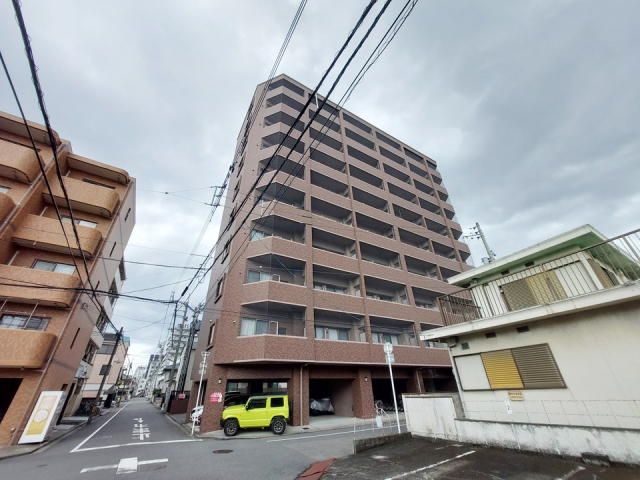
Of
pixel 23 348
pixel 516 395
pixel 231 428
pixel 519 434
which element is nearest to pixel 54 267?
pixel 23 348

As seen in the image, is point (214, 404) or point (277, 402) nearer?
point (277, 402)

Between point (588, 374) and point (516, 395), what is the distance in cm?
187

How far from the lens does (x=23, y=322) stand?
13.2 m

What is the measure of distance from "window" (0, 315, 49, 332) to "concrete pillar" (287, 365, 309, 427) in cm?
1343

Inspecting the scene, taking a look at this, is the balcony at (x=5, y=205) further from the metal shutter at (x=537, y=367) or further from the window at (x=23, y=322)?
the metal shutter at (x=537, y=367)

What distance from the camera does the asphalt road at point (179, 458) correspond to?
22.5 feet

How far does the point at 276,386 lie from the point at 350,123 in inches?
1126

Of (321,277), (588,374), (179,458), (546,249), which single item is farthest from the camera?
(321,277)

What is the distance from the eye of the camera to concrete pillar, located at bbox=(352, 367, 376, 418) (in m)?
16.7

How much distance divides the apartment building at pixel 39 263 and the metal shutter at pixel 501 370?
14212mm

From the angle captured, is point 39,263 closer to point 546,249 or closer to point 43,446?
point 43,446

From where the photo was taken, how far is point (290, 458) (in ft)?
26.0

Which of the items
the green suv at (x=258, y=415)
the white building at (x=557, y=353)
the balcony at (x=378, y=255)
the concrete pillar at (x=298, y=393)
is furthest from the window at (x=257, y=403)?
the balcony at (x=378, y=255)

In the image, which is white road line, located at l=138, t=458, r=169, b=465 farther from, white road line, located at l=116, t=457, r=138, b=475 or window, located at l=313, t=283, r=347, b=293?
window, located at l=313, t=283, r=347, b=293
